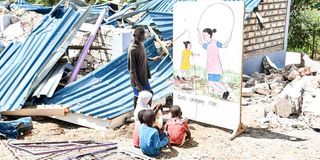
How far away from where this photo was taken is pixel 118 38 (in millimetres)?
9719

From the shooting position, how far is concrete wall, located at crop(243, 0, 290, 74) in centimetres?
1198

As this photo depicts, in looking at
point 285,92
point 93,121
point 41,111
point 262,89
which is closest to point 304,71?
point 262,89

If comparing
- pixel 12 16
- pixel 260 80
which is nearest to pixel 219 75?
pixel 260 80

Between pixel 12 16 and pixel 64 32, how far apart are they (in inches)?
149

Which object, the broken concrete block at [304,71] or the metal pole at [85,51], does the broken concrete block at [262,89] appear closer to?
the broken concrete block at [304,71]

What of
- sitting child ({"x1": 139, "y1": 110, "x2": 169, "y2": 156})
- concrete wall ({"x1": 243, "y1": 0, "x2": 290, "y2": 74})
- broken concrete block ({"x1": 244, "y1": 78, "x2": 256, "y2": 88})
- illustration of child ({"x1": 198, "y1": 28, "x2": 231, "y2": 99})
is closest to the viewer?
sitting child ({"x1": 139, "y1": 110, "x2": 169, "y2": 156})

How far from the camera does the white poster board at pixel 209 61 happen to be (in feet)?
23.5

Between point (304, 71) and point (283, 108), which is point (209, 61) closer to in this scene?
point (283, 108)

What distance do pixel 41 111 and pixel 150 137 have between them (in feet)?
9.26

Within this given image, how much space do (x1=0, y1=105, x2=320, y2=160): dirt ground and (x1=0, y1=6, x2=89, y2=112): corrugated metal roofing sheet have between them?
0.75m

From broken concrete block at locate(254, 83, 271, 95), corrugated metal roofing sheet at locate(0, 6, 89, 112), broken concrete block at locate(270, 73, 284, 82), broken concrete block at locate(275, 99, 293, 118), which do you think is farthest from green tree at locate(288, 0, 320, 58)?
corrugated metal roofing sheet at locate(0, 6, 89, 112)

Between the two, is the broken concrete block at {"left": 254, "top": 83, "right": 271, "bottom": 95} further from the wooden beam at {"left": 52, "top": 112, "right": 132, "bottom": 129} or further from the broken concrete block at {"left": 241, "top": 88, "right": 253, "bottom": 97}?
the wooden beam at {"left": 52, "top": 112, "right": 132, "bottom": 129}

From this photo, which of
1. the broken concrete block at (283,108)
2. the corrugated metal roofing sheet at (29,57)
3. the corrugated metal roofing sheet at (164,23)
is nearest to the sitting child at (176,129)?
the broken concrete block at (283,108)

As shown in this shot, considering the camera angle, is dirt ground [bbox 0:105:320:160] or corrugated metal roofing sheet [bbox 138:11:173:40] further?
corrugated metal roofing sheet [bbox 138:11:173:40]
